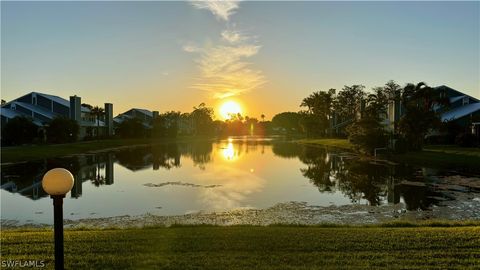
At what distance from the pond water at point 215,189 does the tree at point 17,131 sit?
698 inches

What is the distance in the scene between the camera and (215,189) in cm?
2178

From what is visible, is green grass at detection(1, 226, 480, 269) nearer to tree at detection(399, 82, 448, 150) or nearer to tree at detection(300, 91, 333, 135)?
tree at detection(399, 82, 448, 150)

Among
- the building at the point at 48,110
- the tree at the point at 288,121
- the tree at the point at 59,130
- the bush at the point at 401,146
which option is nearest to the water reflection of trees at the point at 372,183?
the bush at the point at 401,146

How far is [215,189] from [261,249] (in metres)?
14.4

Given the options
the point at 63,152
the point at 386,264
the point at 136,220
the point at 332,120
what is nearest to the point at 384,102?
the point at 332,120

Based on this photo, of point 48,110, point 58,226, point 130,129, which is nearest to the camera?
point 58,226

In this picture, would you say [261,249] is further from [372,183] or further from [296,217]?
[372,183]

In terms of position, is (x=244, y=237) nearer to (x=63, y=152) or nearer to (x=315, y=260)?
(x=315, y=260)

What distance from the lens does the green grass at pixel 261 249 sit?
6.61 metres

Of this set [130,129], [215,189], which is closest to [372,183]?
[215,189]

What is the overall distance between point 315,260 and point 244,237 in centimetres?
207

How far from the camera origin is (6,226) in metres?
13.5

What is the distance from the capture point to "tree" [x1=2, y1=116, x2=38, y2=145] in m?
47.8

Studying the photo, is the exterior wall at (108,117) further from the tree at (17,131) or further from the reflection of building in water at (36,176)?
the reflection of building in water at (36,176)
